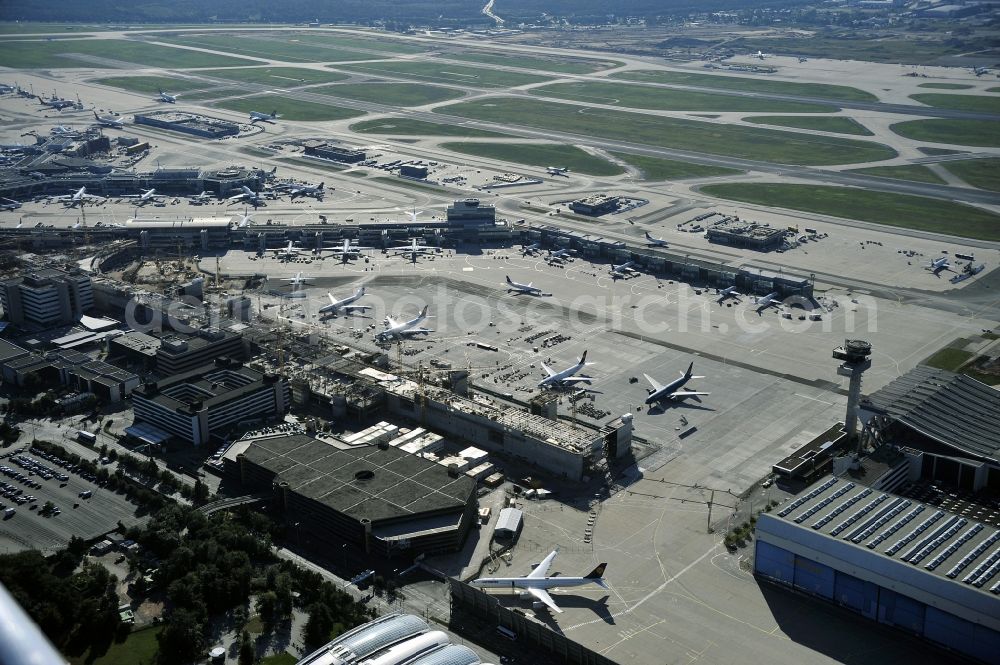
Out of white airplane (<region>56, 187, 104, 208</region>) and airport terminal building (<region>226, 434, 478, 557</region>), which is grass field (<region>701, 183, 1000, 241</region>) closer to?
airport terminal building (<region>226, 434, 478, 557</region>)

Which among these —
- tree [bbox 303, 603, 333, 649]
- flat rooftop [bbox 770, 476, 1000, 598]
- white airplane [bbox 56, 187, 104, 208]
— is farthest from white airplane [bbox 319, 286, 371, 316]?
white airplane [bbox 56, 187, 104, 208]

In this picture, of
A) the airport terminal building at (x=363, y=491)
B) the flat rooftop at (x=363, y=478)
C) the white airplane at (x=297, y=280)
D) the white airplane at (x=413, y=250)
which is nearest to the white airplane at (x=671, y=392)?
the airport terminal building at (x=363, y=491)

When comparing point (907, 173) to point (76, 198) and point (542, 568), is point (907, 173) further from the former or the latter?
point (76, 198)

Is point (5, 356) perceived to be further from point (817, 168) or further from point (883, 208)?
point (817, 168)

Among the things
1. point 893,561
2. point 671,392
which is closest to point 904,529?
point 893,561

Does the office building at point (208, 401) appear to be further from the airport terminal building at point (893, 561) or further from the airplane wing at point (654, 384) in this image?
the airport terminal building at point (893, 561)
